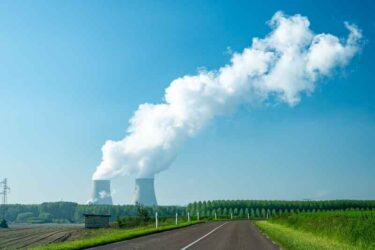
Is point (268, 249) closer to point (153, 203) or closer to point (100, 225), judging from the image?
point (100, 225)

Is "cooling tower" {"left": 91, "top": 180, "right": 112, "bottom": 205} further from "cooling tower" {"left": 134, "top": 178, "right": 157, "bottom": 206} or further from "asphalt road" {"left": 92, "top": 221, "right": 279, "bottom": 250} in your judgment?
"asphalt road" {"left": 92, "top": 221, "right": 279, "bottom": 250}

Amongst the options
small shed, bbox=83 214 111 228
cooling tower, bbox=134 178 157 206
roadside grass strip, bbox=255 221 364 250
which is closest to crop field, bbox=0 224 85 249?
small shed, bbox=83 214 111 228

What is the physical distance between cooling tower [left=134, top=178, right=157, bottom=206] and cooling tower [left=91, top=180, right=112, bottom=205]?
12.2 m

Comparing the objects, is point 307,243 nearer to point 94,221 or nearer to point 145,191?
point 94,221

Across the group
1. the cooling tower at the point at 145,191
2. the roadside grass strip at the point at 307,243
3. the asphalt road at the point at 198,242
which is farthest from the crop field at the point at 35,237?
the cooling tower at the point at 145,191

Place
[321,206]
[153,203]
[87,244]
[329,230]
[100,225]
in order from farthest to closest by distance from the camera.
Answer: [321,206] → [153,203] → [100,225] → [329,230] → [87,244]

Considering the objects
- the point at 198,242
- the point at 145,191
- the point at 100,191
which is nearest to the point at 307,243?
the point at 198,242

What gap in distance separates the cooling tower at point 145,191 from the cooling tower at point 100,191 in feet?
39.9

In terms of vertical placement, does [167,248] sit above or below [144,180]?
below

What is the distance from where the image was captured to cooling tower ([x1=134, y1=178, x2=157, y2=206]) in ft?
583

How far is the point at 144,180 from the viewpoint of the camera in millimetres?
182375

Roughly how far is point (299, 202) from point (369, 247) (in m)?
178

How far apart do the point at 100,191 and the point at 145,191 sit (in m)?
18.9

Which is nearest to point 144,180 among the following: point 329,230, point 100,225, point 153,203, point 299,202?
point 153,203
